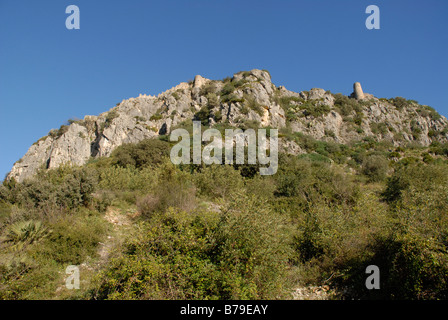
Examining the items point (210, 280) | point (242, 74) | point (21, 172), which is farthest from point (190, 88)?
point (210, 280)

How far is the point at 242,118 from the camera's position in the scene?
35.2 metres

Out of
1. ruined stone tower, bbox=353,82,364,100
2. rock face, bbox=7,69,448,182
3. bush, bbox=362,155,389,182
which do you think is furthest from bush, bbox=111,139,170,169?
ruined stone tower, bbox=353,82,364,100

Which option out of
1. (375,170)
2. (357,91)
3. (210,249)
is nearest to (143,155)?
(210,249)

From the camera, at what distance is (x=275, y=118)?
133 feet

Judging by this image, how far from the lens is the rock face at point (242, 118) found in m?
37.1

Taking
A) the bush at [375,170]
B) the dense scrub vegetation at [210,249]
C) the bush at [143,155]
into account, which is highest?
the bush at [143,155]

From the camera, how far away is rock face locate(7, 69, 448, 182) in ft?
122

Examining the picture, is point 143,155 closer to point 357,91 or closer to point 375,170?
point 375,170

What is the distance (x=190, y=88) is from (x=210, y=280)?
51.7 meters

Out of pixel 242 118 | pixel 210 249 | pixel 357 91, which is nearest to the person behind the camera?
pixel 210 249

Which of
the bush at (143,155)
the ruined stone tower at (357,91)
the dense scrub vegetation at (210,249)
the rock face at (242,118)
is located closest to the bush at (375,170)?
the rock face at (242,118)

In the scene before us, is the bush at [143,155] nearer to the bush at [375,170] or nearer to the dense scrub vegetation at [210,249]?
the dense scrub vegetation at [210,249]

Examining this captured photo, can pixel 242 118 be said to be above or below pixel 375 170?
above

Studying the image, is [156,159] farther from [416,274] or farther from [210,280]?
[416,274]
